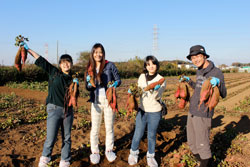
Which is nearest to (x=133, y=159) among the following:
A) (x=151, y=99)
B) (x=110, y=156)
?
(x=110, y=156)

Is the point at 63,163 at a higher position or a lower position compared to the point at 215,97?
lower

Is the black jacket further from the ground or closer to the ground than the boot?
further from the ground

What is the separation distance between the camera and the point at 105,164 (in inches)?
125

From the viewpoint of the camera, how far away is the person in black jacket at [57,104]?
2.82 m

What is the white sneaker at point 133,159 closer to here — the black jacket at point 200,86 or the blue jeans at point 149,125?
the blue jeans at point 149,125

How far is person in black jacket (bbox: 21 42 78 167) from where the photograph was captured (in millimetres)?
2816

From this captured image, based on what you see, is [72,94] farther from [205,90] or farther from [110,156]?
[205,90]

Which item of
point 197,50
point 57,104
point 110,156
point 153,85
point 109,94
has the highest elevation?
point 197,50

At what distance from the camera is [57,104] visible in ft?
9.23

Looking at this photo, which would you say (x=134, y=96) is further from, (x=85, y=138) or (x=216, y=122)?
(x=216, y=122)

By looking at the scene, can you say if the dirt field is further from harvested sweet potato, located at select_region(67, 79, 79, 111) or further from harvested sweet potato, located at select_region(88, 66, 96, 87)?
harvested sweet potato, located at select_region(88, 66, 96, 87)

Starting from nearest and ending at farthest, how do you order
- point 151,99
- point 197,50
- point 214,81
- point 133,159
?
point 214,81 → point 197,50 → point 151,99 → point 133,159

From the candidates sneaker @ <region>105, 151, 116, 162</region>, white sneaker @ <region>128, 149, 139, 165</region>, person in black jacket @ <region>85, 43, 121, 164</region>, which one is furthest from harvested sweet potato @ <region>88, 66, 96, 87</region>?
white sneaker @ <region>128, 149, 139, 165</region>

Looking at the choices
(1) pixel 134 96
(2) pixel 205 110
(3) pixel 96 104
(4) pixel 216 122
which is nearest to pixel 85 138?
(3) pixel 96 104
